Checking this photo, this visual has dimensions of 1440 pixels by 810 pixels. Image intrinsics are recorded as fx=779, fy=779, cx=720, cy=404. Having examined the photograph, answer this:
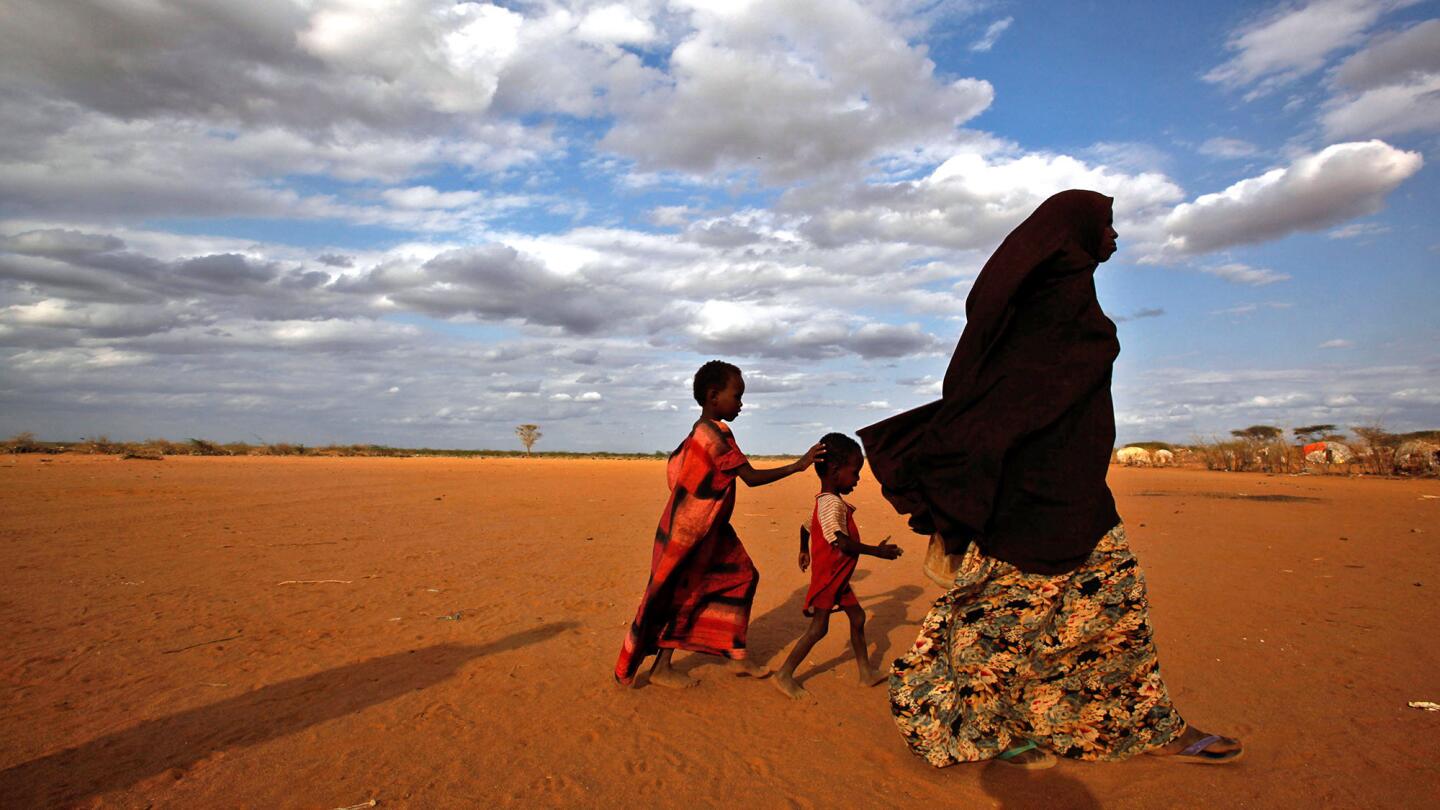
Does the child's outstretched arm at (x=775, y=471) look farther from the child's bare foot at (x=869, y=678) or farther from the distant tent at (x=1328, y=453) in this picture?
the distant tent at (x=1328, y=453)

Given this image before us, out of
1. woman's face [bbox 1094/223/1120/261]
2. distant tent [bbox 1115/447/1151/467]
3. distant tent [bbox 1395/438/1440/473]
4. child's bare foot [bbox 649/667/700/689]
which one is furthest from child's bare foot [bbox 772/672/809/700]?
distant tent [bbox 1115/447/1151/467]

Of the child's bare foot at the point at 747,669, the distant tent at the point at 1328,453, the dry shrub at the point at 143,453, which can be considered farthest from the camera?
the dry shrub at the point at 143,453

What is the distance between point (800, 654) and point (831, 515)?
2.79ft

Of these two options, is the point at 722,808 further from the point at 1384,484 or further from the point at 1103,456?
the point at 1384,484

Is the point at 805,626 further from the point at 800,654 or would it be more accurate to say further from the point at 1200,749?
the point at 1200,749

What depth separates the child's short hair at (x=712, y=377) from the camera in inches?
181

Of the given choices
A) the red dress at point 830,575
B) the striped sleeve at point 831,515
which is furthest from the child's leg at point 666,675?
the striped sleeve at point 831,515

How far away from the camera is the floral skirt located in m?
3.40

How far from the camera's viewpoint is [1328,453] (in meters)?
21.2

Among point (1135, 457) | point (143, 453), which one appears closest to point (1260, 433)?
point (1135, 457)

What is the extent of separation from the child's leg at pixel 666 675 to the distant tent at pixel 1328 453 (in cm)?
2303

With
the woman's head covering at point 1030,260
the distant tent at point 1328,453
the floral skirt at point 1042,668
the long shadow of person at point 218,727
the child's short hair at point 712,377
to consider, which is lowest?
the long shadow of person at point 218,727

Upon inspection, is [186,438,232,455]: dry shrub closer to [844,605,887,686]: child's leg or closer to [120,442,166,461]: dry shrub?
[120,442,166,461]: dry shrub

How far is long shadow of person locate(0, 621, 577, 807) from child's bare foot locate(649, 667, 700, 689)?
128cm
